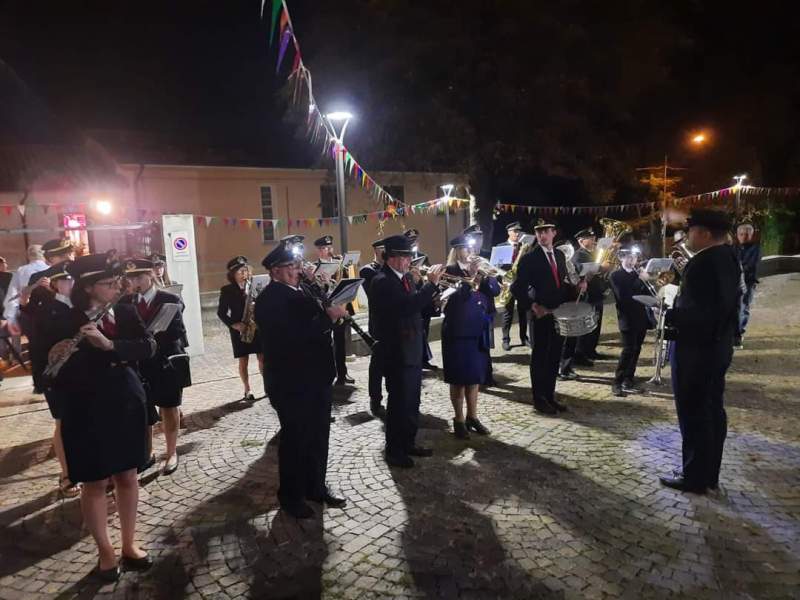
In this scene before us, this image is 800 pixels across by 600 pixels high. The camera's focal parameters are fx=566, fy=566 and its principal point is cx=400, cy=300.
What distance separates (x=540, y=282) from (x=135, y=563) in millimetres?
4743

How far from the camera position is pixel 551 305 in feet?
20.7

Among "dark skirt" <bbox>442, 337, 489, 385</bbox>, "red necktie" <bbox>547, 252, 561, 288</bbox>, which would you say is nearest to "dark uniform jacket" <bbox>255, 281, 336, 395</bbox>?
"dark skirt" <bbox>442, 337, 489, 385</bbox>

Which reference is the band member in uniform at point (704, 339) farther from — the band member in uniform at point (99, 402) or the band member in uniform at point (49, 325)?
the band member in uniform at point (49, 325)

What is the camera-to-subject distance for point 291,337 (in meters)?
4.01

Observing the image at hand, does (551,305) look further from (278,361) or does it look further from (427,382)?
(278,361)

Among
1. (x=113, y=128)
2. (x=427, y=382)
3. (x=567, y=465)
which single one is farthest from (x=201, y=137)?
(x=567, y=465)

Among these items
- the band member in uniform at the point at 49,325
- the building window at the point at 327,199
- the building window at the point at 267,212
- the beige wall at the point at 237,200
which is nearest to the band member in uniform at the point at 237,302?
the band member in uniform at the point at 49,325

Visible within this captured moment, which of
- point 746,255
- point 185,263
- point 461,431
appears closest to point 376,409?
point 461,431

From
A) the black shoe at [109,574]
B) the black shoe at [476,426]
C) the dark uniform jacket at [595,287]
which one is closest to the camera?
the black shoe at [109,574]

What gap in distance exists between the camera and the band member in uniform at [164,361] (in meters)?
4.95

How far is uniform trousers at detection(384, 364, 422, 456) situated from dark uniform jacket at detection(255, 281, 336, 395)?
1031 mm

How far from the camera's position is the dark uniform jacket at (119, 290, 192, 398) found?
4.94 meters

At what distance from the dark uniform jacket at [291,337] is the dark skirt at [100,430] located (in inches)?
38.1

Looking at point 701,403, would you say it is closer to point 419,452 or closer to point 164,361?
point 419,452
